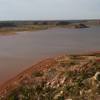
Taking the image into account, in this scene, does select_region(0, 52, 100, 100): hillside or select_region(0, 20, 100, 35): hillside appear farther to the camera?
select_region(0, 20, 100, 35): hillside

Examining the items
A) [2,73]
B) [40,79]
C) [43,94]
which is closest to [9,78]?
[2,73]

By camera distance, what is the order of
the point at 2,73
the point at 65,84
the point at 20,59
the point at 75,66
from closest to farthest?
1. the point at 65,84
2. the point at 75,66
3. the point at 2,73
4. the point at 20,59

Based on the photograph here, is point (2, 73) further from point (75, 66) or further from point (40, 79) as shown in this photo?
point (75, 66)

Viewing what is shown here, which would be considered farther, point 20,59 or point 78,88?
point 20,59

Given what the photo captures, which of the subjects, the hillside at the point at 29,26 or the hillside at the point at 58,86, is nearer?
the hillside at the point at 58,86

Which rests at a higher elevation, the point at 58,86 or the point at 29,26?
the point at 29,26

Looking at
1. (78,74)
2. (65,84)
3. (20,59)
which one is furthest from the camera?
(20,59)

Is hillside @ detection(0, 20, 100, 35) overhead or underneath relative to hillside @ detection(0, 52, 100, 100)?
overhead

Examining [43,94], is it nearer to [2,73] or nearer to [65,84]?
[65,84]

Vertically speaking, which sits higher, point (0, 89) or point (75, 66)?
point (75, 66)

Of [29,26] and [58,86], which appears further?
[29,26]

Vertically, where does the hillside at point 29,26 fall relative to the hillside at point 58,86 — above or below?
above
